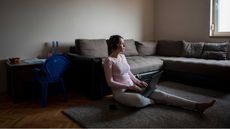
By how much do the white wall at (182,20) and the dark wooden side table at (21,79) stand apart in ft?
10.4

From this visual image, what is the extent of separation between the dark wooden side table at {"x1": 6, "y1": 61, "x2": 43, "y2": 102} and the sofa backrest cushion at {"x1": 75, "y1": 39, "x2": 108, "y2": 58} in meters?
0.78

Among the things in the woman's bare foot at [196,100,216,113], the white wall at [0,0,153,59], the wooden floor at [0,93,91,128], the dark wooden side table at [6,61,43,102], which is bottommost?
the wooden floor at [0,93,91,128]

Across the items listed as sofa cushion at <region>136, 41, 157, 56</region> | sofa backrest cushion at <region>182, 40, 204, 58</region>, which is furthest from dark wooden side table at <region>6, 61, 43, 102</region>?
sofa backrest cushion at <region>182, 40, 204, 58</region>

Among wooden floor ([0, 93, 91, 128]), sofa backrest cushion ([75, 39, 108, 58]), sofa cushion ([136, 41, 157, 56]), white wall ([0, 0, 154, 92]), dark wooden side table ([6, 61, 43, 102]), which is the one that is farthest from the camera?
sofa cushion ([136, 41, 157, 56])

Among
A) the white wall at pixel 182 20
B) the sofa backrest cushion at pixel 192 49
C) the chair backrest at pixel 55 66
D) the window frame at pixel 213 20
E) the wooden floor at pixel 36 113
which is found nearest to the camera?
the wooden floor at pixel 36 113

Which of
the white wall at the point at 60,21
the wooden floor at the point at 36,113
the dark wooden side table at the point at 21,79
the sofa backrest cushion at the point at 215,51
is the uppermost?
the white wall at the point at 60,21

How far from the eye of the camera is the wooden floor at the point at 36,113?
2283 mm

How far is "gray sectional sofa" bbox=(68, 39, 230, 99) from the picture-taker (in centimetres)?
310

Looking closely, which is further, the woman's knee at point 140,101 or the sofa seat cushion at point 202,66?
the sofa seat cushion at point 202,66

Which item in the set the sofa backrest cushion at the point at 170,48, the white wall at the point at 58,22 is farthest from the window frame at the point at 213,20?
the white wall at the point at 58,22

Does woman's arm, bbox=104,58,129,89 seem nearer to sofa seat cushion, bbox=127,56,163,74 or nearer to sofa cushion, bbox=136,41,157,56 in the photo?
sofa seat cushion, bbox=127,56,163,74

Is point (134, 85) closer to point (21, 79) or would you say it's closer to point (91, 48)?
point (91, 48)

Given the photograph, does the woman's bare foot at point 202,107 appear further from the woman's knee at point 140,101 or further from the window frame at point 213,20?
the window frame at point 213,20

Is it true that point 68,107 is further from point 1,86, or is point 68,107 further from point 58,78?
point 1,86
